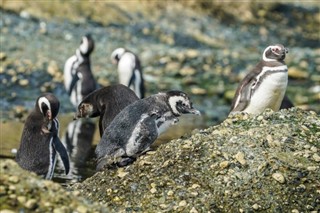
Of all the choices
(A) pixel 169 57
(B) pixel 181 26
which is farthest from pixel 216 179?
(B) pixel 181 26

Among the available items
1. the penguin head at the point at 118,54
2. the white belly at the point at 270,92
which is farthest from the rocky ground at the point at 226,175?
the penguin head at the point at 118,54

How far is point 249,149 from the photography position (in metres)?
8.03

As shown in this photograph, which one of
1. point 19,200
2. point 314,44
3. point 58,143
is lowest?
point 314,44

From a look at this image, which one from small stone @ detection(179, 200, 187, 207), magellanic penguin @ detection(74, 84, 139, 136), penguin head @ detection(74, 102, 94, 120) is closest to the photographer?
small stone @ detection(179, 200, 187, 207)

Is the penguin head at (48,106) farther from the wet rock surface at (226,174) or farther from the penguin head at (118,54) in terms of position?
the penguin head at (118,54)

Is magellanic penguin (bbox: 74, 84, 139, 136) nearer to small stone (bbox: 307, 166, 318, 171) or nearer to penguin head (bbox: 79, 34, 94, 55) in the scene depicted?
small stone (bbox: 307, 166, 318, 171)

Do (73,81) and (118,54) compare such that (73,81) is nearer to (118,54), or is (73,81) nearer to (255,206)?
(118,54)

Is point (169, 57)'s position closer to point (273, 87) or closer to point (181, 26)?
point (181, 26)

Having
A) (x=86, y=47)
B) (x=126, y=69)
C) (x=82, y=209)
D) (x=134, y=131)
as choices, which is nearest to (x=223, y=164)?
(x=134, y=131)

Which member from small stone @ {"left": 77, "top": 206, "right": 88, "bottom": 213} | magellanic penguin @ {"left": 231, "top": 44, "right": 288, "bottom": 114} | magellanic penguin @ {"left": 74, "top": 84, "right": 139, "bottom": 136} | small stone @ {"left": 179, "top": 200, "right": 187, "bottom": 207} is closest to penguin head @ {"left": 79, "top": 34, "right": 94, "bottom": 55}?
magellanic penguin @ {"left": 231, "top": 44, "right": 288, "bottom": 114}

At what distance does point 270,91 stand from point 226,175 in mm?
2927

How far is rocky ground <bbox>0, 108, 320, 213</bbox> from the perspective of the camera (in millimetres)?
7578

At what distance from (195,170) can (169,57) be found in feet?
46.0

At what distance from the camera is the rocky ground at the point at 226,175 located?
298 inches
